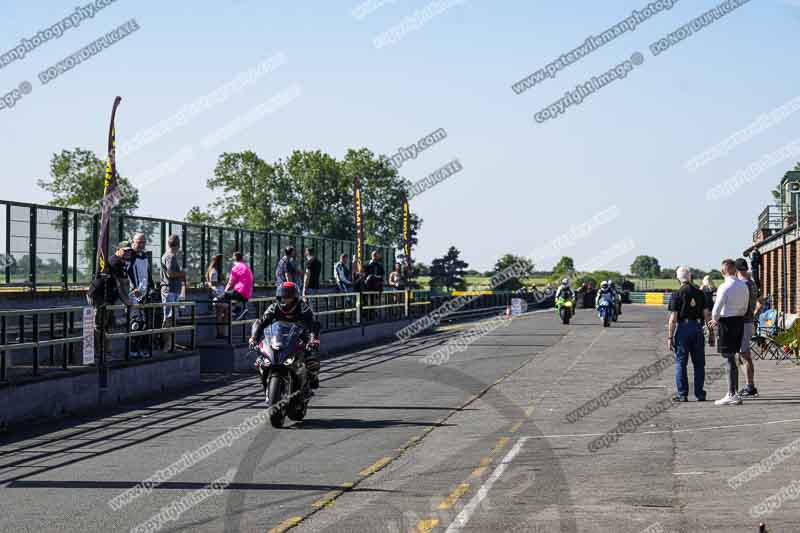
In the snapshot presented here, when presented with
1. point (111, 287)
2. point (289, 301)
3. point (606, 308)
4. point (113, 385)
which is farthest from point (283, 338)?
point (606, 308)

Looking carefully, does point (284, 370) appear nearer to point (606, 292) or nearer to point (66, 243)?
point (66, 243)

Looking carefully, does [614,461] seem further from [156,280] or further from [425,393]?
[156,280]

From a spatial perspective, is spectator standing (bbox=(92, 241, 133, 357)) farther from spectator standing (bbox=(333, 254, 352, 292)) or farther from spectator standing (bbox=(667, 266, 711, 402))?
spectator standing (bbox=(333, 254, 352, 292))

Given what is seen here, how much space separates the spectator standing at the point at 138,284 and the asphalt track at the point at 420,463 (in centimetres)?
132

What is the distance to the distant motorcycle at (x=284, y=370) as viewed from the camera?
14070mm

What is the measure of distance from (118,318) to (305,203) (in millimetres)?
119814

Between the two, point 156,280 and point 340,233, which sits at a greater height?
point 340,233

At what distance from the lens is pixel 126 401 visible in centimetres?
1741

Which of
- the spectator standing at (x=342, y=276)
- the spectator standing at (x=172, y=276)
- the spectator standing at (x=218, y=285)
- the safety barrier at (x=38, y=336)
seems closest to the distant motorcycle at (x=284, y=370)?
the safety barrier at (x=38, y=336)

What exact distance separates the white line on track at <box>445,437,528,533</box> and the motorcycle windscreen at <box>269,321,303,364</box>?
10.4 ft

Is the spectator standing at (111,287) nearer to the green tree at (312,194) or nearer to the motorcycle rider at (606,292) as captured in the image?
the motorcycle rider at (606,292)

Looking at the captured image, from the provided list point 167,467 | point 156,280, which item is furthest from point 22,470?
point 156,280

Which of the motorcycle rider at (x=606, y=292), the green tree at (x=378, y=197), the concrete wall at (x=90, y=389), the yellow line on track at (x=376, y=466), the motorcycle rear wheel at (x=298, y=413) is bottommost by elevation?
the yellow line on track at (x=376, y=466)

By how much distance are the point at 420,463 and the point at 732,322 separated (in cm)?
674
